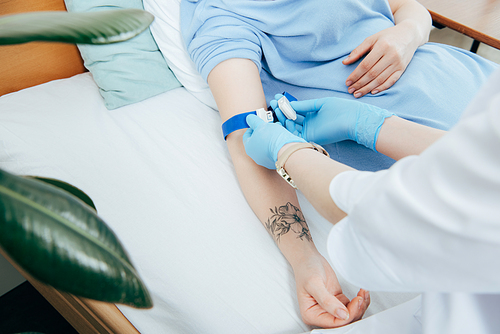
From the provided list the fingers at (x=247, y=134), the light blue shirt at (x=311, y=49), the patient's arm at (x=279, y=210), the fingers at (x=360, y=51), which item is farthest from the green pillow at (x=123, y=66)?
the fingers at (x=360, y=51)

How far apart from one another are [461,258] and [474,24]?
112 centimetres

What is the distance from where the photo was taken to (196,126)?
1024 millimetres

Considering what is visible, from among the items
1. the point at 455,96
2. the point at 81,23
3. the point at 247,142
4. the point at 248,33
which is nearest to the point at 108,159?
the point at 247,142

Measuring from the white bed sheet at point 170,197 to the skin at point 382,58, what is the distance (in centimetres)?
38

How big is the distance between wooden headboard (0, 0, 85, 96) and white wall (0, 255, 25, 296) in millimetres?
612

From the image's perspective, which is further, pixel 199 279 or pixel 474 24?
pixel 474 24

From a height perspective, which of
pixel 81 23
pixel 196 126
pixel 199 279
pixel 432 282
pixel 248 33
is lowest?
pixel 199 279

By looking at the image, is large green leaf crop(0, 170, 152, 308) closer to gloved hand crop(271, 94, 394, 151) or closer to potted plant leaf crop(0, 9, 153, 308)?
potted plant leaf crop(0, 9, 153, 308)

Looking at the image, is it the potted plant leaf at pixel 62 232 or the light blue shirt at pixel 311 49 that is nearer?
the potted plant leaf at pixel 62 232

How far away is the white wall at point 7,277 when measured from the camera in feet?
3.73

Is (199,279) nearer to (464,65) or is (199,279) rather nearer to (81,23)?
(81,23)

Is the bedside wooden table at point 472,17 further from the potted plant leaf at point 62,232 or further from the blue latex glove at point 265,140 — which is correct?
the potted plant leaf at point 62,232

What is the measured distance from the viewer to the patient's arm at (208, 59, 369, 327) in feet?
1.98

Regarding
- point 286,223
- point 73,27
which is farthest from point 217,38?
point 73,27
